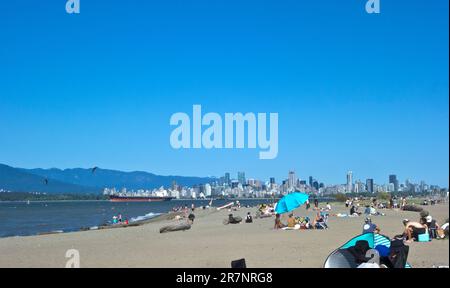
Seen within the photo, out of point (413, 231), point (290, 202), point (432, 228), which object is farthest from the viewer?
point (290, 202)

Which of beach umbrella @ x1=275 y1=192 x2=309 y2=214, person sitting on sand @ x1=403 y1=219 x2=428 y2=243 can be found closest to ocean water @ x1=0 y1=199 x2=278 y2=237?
beach umbrella @ x1=275 y1=192 x2=309 y2=214

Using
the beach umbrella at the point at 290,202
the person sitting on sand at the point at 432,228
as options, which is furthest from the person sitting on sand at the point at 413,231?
the beach umbrella at the point at 290,202

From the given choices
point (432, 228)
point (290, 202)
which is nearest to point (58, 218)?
point (290, 202)

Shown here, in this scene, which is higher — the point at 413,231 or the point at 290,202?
the point at 290,202

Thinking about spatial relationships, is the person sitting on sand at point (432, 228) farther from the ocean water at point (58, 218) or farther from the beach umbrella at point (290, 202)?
the ocean water at point (58, 218)

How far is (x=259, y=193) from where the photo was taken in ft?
387

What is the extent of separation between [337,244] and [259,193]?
343 feet

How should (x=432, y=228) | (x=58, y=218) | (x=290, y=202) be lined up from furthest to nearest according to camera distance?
(x=58, y=218) < (x=290, y=202) < (x=432, y=228)

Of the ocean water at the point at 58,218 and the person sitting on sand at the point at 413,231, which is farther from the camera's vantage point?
the ocean water at the point at 58,218

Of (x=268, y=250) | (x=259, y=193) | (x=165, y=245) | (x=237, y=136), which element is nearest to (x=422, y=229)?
(x=268, y=250)

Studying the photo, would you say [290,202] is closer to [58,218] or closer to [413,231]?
[413,231]

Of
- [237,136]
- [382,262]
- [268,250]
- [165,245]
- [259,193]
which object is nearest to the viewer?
[382,262]
